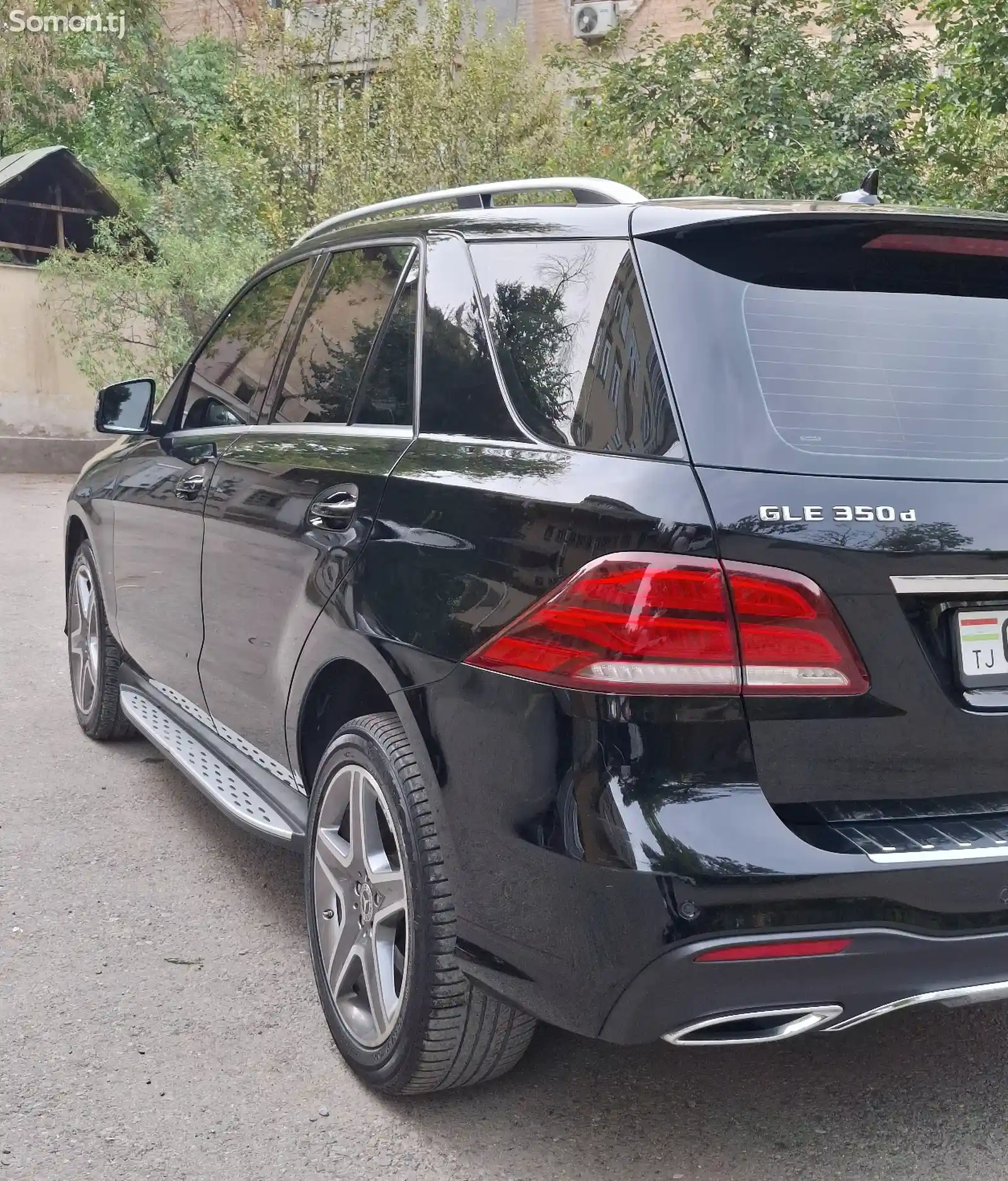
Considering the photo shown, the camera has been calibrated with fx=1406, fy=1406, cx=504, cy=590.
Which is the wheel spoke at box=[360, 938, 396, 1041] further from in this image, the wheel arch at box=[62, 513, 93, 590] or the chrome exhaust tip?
the wheel arch at box=[62, 513, 93, 590]

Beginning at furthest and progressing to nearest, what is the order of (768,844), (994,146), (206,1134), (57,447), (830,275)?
(57,447) → (994,146) → (206,1134) → (830,275) → (768,844)

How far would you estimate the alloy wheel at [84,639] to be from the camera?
560 centimetres

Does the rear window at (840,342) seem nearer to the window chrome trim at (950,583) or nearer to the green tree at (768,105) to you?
the window chrome trim at (950,583)

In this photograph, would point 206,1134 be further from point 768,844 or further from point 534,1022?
point 768,844

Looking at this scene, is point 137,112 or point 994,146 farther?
point 137,112

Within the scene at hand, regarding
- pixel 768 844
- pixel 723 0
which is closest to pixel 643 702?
pixel 768 844

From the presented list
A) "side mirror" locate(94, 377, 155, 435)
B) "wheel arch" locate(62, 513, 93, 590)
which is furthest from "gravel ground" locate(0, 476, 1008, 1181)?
"wheel arch" locate(62, 513, 93, 590)

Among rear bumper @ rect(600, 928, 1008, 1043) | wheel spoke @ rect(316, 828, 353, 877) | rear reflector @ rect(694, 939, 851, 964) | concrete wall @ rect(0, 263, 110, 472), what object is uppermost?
rear reflector @ rect(694, 939, 851, 964)

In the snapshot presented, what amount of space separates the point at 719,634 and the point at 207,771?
2178 mm

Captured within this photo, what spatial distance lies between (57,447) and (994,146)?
13.2m

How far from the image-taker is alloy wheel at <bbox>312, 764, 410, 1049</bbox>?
286cm

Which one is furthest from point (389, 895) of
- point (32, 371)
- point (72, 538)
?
point (32, 371)

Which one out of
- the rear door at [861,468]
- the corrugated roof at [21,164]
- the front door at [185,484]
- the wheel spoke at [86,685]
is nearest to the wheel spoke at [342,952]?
the rear door at [861,468]

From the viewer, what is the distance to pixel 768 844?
2229 millimetres
